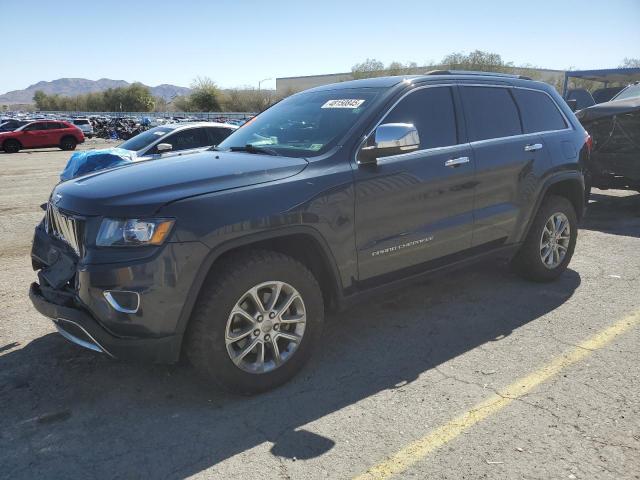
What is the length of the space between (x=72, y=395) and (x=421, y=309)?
9.10ft

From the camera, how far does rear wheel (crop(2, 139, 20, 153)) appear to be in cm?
2631

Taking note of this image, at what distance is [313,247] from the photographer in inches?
133

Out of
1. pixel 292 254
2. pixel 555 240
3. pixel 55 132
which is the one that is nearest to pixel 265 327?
pixel 292 254

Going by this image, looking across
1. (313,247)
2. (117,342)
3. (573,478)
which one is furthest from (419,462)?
(117,342)

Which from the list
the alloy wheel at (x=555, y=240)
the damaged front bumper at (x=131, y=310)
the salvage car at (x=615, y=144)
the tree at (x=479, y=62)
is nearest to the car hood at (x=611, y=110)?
the salvage car at (x=615, y=144)

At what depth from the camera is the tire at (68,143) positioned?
27875 millimetres

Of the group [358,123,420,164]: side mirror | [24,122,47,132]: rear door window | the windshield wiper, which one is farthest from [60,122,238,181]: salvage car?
[24,122,47,132]: rear door window

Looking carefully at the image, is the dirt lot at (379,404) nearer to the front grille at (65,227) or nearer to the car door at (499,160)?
the car door at (499,160)

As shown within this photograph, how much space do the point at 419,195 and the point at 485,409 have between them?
1.51m

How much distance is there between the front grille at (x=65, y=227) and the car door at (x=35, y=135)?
2719cm

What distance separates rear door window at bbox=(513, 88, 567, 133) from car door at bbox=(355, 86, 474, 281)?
96 centimetres

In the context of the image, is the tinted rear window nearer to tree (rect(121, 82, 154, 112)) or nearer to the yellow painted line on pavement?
the yellow painted line on pavement

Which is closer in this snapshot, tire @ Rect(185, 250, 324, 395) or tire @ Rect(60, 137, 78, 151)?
tire @ Rect(185, 250, 324, 395)

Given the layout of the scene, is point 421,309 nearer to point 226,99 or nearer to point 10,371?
point 10,371
